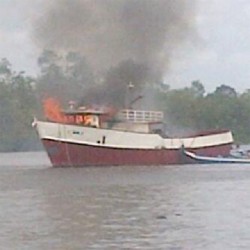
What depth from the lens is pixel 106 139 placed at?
66938mm

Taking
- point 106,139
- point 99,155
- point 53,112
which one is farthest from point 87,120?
point 53,112

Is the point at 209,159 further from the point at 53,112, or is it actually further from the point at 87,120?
the point at 53,112

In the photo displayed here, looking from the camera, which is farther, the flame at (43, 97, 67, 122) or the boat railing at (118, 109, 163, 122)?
the boat railing at (118, 109, 163, 122)

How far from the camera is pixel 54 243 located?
23719 mm

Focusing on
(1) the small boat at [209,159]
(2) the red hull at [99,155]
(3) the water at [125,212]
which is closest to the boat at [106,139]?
(2) the red hull at [99,155]

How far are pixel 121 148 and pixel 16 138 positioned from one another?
58902 millimetres

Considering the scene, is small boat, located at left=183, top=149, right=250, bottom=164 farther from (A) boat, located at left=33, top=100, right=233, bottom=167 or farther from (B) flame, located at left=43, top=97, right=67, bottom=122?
(B) flame, located at left=43, top=97, right=67, bottom=122

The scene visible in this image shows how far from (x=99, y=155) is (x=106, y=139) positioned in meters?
1.12

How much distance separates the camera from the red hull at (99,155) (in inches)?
2608

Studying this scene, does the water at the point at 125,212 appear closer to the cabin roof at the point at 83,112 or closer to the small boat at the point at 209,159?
the cabin roof at the point at 83,112

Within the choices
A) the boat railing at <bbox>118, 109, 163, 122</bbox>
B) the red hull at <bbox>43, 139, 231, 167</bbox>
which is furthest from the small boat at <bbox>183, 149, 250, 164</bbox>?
the boat railing at <bbox>118, 109, 163, 122</bbox>

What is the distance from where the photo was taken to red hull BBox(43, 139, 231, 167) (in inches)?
2608

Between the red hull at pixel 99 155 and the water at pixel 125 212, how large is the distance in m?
12.9

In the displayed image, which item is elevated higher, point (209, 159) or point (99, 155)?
point (99, 155)
